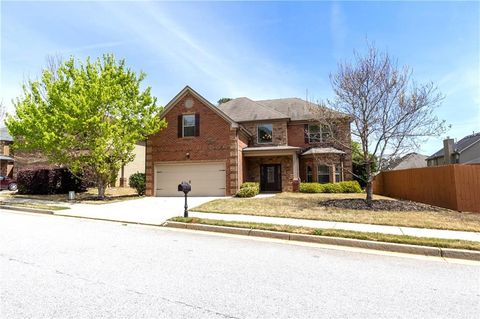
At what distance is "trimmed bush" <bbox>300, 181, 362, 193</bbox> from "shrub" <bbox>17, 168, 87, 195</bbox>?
1705 cm

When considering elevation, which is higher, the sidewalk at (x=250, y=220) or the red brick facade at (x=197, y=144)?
the red brick facade at (x=197, y=144)

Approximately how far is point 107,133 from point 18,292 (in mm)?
13988

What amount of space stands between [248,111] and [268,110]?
1.73 m

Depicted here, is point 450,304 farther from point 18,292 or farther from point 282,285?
point 18,292

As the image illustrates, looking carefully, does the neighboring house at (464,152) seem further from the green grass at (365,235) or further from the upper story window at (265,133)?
the green grass at (365,235)

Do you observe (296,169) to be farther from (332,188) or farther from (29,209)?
(29,209)

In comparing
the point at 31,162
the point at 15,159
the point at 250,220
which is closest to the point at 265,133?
the point at 250,220

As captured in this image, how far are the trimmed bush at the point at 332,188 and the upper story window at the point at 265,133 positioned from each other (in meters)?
4.85

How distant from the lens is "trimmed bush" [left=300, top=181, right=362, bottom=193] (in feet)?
70.8

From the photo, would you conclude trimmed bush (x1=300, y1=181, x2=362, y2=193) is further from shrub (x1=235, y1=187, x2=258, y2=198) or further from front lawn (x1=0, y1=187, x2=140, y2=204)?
front lawn (x1=0, y1=187, x2=140, y2=204)

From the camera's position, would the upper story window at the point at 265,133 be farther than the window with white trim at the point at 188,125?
Yes

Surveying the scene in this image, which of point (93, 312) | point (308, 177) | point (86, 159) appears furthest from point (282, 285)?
point (308, 177)

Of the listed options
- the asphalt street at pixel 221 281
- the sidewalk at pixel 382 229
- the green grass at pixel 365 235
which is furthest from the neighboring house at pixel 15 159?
the asphalt street at pixel 221 281

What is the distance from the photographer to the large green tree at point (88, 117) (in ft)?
54.1
